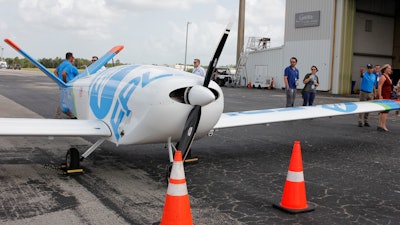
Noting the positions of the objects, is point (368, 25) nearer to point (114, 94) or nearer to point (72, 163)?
point (114, 94)

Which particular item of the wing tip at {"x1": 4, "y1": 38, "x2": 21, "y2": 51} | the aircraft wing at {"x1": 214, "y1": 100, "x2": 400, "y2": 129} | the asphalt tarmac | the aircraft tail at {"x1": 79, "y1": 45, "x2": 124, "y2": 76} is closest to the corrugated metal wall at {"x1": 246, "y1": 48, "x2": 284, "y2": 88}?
the asphalt tarmac

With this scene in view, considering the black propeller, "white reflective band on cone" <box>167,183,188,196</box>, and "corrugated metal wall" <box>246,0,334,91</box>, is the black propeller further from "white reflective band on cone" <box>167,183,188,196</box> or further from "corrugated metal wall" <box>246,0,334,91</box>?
"corrugated metal wall" <box>246,0,334,91</box>

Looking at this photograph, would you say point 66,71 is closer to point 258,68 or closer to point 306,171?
point 306,171

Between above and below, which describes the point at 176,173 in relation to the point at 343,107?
below

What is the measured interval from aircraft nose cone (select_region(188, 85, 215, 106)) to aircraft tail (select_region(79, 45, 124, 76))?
323 centimetres

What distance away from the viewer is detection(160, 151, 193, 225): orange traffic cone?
3686 mm

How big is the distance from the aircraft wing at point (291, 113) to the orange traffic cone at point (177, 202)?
9.55 feet

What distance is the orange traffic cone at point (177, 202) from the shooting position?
3.69 m

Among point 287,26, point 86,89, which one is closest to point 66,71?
point 86,89

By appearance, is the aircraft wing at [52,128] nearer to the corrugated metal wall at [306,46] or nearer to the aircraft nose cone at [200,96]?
the aircraft nose cone at [200,96]

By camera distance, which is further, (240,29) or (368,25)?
(240,29)

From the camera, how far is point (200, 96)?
4.92 m

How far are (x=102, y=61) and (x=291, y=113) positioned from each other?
3.72 metres

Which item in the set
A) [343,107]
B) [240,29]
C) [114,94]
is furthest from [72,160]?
[240,29]
